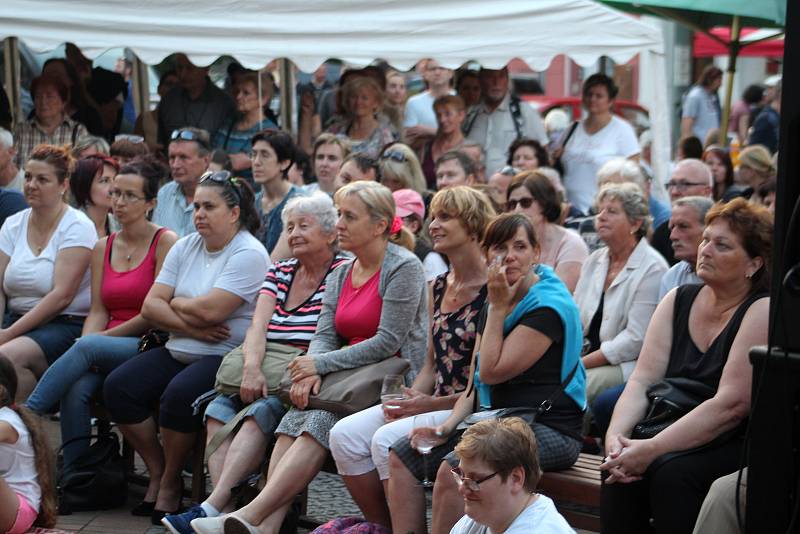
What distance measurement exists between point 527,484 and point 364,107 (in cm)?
634

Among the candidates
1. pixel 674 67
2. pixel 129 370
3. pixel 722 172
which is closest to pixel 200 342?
pixel 129 370

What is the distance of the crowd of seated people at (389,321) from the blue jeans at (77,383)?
11 millimetres

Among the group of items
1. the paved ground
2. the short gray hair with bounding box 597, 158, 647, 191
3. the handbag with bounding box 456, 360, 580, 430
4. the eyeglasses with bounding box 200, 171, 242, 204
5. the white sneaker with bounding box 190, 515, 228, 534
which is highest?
the eyeglasses with bounding box 200, 171, 242, 204

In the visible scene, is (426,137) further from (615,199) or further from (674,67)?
(674,67)

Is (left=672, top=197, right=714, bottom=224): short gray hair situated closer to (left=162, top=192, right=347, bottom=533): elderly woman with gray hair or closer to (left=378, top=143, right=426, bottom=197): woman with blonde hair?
(left=162, top=192, right=347, bottom=533): elderly woman with gray hair

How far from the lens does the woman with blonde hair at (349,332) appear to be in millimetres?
5156

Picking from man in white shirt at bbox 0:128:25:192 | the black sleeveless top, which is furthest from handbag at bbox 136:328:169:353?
man in white shirt at bbox 0:128:25:192

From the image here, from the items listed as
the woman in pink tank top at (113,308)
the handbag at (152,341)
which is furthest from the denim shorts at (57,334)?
the handbag at (152,341)

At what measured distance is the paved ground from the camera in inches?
226

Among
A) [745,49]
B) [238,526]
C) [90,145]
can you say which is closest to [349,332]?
[238,526]

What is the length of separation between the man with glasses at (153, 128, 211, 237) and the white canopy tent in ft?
4.78

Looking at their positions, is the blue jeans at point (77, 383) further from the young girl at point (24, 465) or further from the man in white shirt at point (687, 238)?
the man in white shirt at point (687, 238)

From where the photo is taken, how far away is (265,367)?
5660 millimetres

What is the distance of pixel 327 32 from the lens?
377 inches
